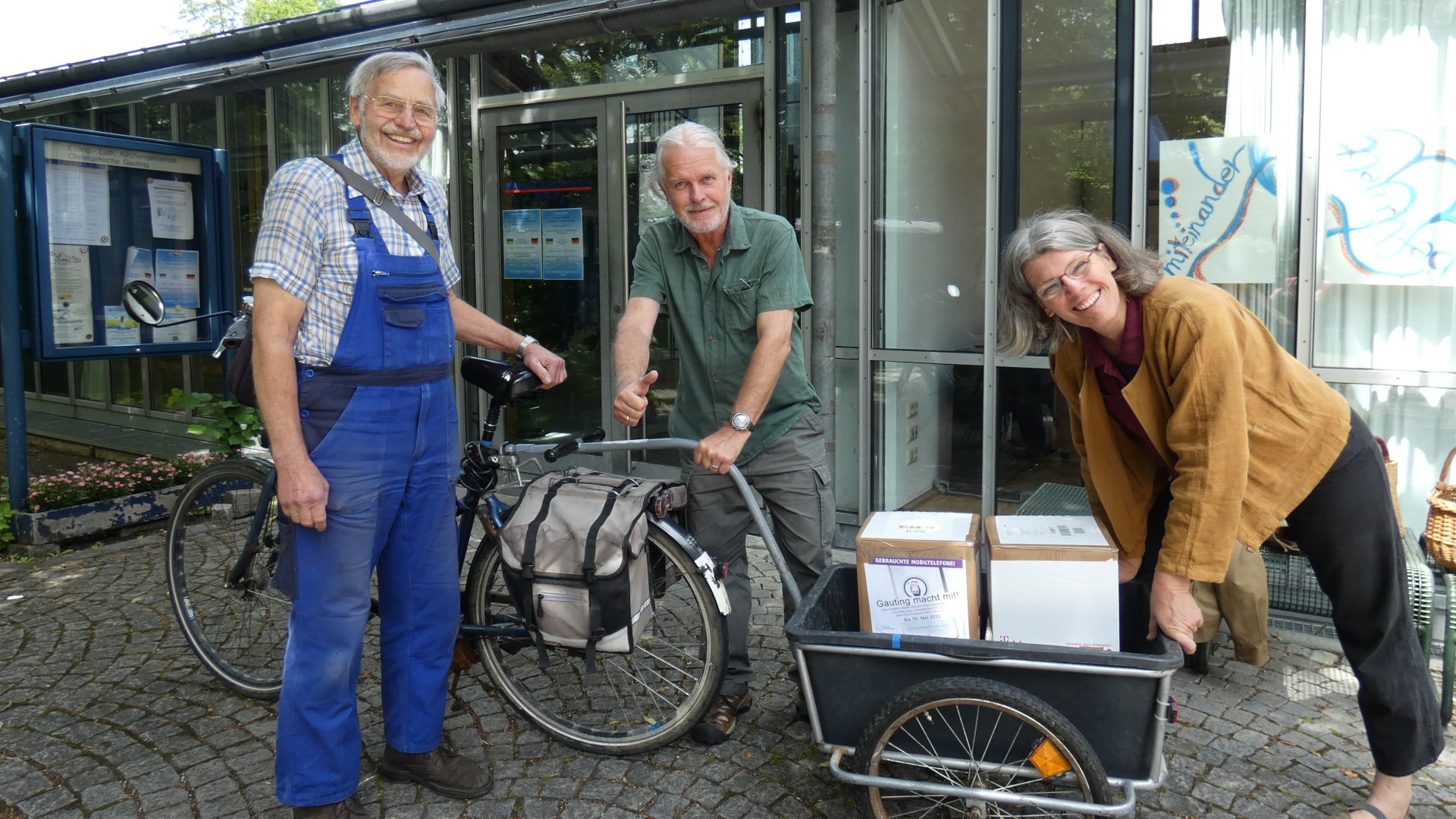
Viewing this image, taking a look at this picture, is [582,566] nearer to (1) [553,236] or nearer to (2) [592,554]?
(2) [592,554]

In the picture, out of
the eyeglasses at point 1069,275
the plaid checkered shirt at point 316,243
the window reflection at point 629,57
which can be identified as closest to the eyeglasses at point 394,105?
the plaid checkered shirt at point 316,243

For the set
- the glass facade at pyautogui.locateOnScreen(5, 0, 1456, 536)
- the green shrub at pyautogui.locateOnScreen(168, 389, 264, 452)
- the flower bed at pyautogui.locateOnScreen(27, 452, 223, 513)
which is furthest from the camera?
the green shrub at pyautogui.locateOnScreen(168, 389, 264, 452)

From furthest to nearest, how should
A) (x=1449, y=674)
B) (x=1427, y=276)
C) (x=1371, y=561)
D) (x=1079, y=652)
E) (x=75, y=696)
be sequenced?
(x=1427, y=276), (x=75, y=696), (x=1449, y=674), (x=1371, y=561), (x=1079, y=652)

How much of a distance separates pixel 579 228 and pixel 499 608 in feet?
13.3

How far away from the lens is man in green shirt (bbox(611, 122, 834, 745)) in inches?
125

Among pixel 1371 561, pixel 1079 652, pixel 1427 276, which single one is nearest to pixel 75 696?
pixel 1079 652

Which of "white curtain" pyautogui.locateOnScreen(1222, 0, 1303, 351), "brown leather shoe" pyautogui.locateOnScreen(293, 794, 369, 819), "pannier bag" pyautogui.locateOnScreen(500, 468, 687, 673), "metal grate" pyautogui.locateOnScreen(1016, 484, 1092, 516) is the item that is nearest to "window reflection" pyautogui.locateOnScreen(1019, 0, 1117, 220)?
"white curtain" pyautogui.locateOnScreen(1222, 0, 1303, 351)

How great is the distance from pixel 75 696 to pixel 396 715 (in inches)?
67.2

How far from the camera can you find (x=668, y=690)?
138 inches

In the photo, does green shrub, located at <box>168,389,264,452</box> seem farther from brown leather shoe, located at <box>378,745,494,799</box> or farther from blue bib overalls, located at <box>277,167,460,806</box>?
blue bib overalls, located at <box>277,167,460,806</box>

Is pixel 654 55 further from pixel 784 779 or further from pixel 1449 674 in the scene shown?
pixel 1449 674

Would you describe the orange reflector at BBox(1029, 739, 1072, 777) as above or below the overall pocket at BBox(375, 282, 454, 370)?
below

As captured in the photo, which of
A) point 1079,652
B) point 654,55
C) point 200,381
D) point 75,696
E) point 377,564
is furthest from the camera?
point 200,381

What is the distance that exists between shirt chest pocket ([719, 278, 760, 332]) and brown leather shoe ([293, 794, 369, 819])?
184 centimetres
